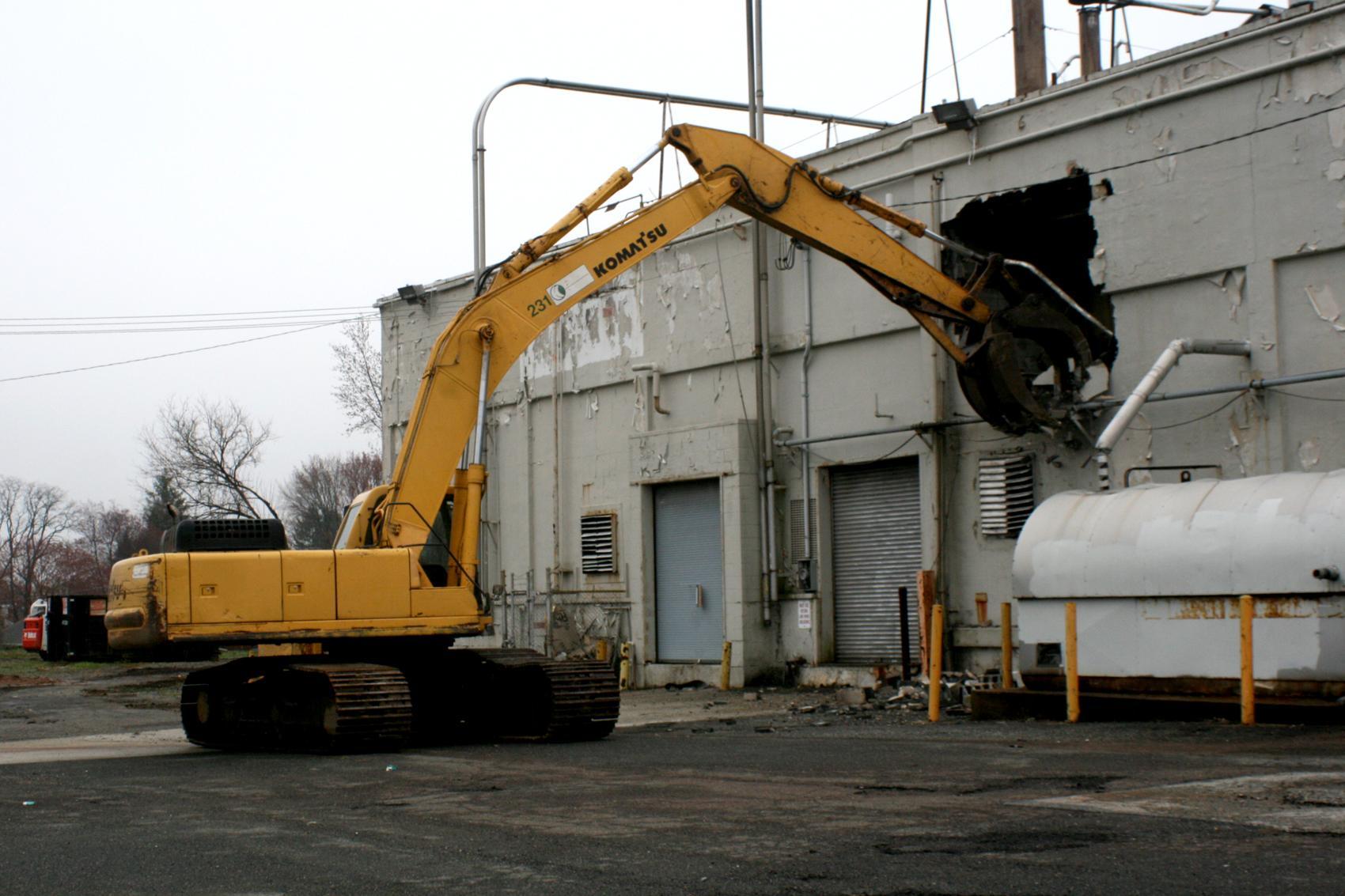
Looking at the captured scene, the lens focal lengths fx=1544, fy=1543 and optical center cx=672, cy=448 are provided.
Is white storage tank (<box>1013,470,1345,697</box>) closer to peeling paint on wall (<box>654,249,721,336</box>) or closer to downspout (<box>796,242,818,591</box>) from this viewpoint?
downspout (<box>796,242,818,591</box>)

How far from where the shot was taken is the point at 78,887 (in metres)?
7.00

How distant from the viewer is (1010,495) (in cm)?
1961

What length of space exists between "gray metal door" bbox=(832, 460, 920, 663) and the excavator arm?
2.65 metres

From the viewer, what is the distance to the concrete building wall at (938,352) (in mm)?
17047

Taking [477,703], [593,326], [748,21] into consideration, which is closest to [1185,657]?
[477,703]

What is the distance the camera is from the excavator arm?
14.8 metres

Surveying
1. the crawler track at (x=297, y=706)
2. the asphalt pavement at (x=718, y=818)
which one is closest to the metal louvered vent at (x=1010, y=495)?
the asphalt pavement at (x=718, y=818)

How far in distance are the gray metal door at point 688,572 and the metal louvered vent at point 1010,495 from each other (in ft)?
16.6

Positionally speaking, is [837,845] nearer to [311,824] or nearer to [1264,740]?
[311,824]

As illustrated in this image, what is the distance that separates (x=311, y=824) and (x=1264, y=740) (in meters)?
7.63

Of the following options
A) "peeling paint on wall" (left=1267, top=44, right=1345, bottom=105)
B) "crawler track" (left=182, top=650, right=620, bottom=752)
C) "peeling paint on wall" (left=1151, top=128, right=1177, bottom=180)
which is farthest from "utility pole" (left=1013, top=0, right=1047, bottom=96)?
"crawler track" (left=182, top=650, right=620, bottom=752)

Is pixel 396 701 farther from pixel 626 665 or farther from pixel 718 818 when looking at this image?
pixel 626 665

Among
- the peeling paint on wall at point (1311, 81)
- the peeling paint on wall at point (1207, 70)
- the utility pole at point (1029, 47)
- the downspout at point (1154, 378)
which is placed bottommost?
the downspout at point (1154, 378)

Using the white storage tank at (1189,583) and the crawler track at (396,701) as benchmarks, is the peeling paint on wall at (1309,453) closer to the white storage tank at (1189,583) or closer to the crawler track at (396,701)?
the white storage tank at (1189,583)
